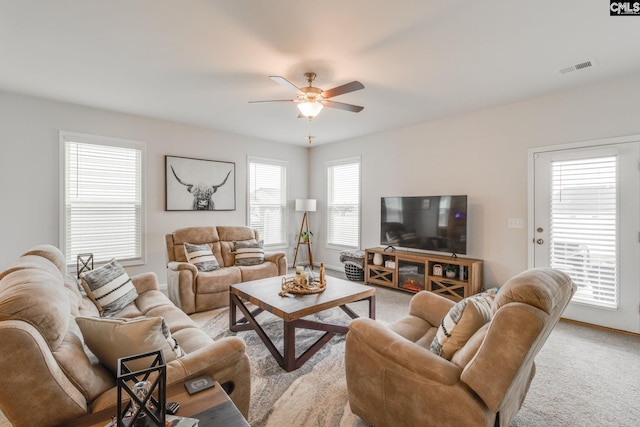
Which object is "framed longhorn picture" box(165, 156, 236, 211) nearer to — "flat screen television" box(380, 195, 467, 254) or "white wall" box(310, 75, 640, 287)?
"white wall" box(310, 75, 640, 287)

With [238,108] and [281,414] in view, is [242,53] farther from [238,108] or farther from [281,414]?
[281,414]

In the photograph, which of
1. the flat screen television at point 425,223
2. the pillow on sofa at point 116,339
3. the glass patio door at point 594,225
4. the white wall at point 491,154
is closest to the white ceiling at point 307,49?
the white wall at point 491,154

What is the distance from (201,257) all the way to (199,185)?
1.51 m

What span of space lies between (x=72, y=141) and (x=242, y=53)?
298 centimetres

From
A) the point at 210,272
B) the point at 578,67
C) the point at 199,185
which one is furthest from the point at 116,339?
the point at 578,67

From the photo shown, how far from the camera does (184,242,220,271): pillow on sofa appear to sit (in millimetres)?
4132

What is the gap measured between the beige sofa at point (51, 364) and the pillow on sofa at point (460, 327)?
106 cm

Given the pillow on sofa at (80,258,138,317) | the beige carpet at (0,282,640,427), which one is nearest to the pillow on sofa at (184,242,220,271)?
the beige carpet at (0,282,640,427)

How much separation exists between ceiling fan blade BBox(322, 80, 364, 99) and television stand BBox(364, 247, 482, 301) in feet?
8.98

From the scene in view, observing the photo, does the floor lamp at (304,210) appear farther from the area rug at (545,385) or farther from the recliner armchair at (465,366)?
the recliner armchair at (465,366)

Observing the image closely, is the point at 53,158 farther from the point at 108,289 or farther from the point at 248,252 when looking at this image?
the point at 248,252

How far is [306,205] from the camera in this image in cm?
633

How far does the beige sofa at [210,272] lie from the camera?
3.70 metres

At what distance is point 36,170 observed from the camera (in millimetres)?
3818
